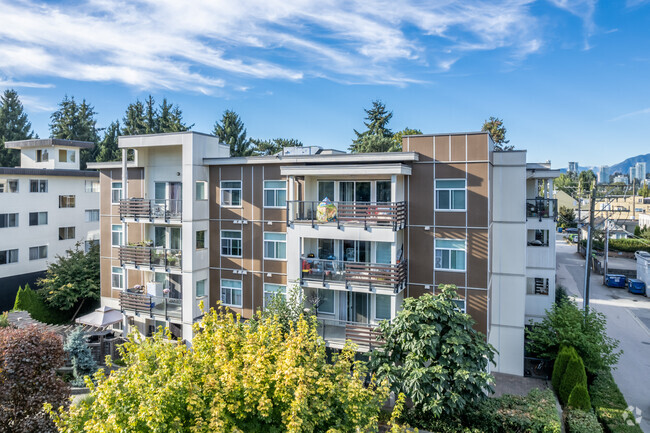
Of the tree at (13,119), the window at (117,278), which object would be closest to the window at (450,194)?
the window at (117,278)

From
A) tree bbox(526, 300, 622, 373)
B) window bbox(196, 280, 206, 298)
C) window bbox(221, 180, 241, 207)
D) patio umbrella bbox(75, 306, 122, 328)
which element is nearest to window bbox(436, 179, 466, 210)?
tree bbox(526, 300, 622, 373)

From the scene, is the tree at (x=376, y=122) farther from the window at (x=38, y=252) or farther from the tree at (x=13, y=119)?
the tree at (x=13, y=119)

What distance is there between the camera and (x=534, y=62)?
22.2 m

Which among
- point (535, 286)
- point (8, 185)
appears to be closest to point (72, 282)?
point (8, 185)

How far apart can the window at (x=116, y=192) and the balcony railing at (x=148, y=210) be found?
2.76 meters

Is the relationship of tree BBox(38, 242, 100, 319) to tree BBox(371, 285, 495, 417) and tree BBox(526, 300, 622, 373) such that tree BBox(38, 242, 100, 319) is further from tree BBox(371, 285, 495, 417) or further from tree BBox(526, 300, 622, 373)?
tree BBox(526, 300, 622, 373)

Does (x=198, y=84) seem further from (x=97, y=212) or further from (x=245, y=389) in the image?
(x=245, y=389)

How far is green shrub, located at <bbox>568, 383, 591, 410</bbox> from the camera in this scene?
50.7ft

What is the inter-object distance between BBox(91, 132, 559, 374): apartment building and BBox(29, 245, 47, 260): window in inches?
418

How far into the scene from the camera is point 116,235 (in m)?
23.4

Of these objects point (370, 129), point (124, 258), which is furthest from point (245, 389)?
point (370, 129)

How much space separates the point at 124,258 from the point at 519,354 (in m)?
19.6

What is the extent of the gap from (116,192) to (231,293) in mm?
9331

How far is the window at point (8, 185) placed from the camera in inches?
1084
